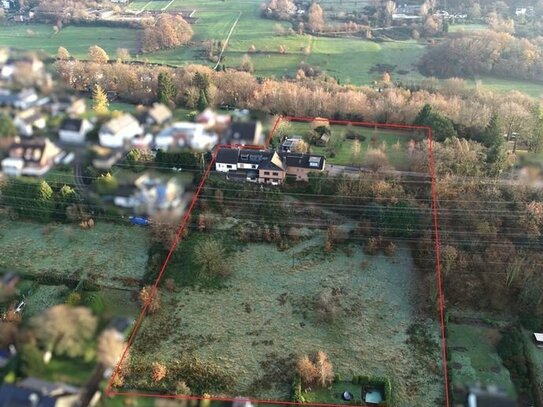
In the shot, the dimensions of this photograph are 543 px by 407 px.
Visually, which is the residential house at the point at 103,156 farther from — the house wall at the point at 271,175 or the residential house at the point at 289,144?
the residential house at the point at 289,144

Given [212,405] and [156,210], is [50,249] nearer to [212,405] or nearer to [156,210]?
[156,210]

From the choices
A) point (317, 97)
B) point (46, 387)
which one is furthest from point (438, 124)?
point (46, 387)

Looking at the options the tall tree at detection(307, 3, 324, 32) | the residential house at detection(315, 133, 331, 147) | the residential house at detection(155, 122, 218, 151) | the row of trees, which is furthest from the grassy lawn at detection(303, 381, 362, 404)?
the tall tree at detection(307, 3, 324, 32)

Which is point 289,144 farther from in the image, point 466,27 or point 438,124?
point 466,27

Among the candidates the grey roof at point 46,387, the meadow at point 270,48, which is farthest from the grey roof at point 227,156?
the meadow at point 270,48

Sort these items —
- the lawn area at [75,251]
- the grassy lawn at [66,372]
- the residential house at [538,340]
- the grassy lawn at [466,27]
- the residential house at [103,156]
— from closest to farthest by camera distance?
1. the grassy lawn at [66,372]
2. the residential house at [538,340]
3. the lawn area at [75,251]
4. the residential house at [103,156]
5. the grassy lawn at [466,27]

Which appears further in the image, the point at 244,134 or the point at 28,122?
the point at 244,134

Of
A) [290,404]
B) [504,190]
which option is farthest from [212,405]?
[504,190]
